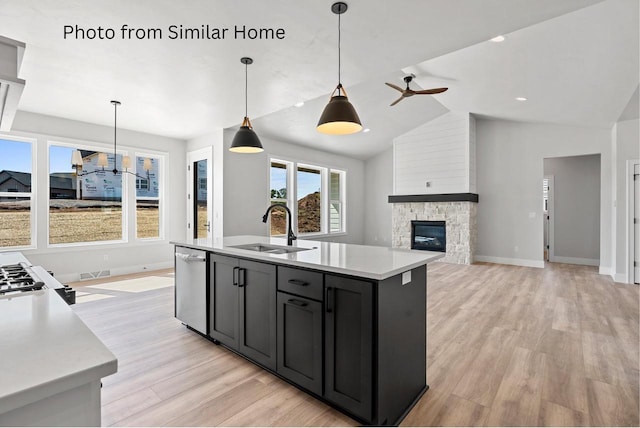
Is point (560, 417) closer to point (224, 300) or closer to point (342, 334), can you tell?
point (342, 334)

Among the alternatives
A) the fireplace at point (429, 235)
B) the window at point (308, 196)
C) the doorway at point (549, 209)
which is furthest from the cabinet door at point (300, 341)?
the doorway at point (549, 209)

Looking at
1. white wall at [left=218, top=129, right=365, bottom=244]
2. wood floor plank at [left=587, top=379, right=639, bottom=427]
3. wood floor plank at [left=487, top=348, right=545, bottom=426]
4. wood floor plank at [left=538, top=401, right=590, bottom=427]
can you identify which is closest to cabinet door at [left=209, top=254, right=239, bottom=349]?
wood floor plank at [left=487, top=348, right=545, bottom=426]

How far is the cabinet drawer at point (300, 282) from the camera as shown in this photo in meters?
1.89

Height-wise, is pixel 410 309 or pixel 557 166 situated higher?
pixel 557 166

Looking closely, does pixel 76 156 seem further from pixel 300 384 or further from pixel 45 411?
pixel 45 411

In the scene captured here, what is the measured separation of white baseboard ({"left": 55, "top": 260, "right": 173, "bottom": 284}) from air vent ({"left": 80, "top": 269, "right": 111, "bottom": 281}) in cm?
5

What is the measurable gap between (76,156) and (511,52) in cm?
567

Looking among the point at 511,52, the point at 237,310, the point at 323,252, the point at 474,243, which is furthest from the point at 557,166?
the point at 237,310

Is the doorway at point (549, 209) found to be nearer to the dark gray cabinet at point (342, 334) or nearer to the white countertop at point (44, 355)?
the dark gray cabinet at point (342, 334)

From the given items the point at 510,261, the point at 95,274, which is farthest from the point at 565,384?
the point at 95,274

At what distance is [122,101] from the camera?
420cm

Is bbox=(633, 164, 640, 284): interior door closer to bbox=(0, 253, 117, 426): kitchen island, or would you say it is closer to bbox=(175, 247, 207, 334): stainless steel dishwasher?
bbox=(175, 247, 207, 334): stainless steel dishwasher

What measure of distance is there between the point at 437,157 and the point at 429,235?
1823mm

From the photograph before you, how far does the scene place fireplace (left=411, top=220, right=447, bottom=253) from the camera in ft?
24.0
